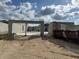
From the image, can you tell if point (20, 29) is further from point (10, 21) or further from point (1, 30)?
point (10, 21)

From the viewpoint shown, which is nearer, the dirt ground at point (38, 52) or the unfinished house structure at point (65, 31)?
the dirt ground at point (38, 52)

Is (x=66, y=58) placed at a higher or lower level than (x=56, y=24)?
lower

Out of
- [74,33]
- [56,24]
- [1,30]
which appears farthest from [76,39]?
[1,30]

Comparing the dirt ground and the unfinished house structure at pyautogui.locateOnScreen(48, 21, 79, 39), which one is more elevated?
the unfinished house structure at pyautogui.locateOnScreen(48, 21, 79, 39)

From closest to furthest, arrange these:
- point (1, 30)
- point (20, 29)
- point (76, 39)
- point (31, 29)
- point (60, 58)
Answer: point (60, 58) → point (76, 39) → point (1, 30) → point (20, 29) → point (31, 29)

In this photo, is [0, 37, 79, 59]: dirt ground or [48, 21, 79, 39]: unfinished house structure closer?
[0, 37, 79, 59]: dirt ground

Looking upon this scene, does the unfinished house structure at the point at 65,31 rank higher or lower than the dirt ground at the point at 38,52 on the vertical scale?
higher

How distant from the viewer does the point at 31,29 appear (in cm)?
8556

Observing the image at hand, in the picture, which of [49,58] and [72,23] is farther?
[72,23]

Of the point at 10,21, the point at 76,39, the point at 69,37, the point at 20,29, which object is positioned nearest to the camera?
the point at 76,39

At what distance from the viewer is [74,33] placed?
2581 centimetres

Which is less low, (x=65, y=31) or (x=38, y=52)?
(x=65, y=31)

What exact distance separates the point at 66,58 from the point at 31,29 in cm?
7392

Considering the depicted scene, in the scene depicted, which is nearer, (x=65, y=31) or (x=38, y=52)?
(x=38, y=52)
